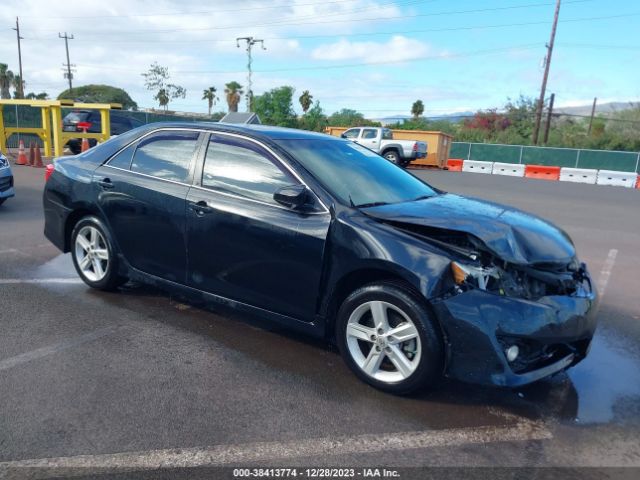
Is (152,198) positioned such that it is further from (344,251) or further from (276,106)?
(276,106)

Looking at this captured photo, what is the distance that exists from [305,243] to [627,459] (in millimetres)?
2143

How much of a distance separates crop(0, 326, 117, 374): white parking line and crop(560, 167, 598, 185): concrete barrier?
23326 mm

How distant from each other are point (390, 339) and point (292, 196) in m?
1.10

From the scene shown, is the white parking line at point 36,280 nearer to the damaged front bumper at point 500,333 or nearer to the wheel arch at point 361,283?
the wheel arch at point 361,283

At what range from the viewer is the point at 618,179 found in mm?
22203

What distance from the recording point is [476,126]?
56.4 m

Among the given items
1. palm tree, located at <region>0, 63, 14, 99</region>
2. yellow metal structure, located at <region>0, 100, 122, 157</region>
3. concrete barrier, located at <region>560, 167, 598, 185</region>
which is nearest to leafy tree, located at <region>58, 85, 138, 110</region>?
palm tree, located at <region>0, 63, 14, 99</region>

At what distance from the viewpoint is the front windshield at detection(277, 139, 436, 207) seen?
3729 millimetres

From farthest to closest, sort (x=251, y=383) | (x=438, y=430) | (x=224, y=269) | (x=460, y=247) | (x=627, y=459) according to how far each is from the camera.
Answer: (x=224, y=269) → (x=251, y=383) → (x=460, y=247) → (x=438, y=430) → (x=627, y=459)

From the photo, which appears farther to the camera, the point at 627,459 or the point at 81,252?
the point at 81,252

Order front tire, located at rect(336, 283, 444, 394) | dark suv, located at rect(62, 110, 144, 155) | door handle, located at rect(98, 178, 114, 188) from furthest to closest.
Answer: dark suv, located at rect(62, 110, 144, 155), door handle, located at rect(98, 178, 114, 188), front tire, located at rect(336, 283, 444, 394)

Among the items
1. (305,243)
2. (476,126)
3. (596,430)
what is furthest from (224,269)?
(476,126)

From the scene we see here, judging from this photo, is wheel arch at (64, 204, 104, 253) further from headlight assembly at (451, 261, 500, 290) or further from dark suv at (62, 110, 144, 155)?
dark suv at (62, 110, 144, 155)

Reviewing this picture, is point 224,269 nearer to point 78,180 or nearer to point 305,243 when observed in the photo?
point 305,243
